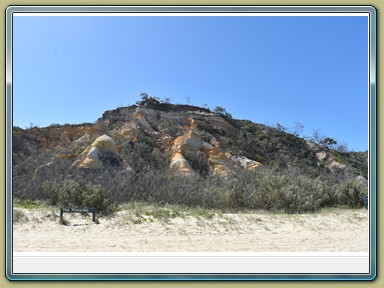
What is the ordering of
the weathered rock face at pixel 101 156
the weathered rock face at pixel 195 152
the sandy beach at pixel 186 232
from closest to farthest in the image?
the sandy beach at pixel 186 232, the weathered rock face at pixel 101 156, the weathered rock face at pixel 195 152

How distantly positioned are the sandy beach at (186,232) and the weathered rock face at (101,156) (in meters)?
6.52

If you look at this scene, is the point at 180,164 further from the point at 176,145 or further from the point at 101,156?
the point at 101,156

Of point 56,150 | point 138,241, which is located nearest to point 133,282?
point 138,241

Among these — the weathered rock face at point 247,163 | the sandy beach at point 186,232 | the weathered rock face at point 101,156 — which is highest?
the weathered rock face at point 101,156

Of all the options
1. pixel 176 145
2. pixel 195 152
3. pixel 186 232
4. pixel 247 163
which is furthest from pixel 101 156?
pixel 186 232

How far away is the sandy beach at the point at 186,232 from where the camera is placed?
20.7 ft

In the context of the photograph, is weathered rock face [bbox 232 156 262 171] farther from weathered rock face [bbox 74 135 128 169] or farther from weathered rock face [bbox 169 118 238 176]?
weathered rock face [bbox 74 135 128 169]

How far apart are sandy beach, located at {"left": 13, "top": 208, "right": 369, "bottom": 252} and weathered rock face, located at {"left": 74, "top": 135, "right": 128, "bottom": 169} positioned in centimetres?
652

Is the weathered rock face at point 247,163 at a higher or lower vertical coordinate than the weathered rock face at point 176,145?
lower

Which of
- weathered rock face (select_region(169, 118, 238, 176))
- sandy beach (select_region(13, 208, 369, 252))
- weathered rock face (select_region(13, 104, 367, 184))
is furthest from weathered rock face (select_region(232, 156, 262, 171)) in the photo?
sandy beach (select_region(13, 208, 369, 252))

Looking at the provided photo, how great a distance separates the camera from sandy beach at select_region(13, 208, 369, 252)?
20.7 feet

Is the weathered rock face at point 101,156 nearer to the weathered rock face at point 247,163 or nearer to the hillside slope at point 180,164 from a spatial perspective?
the hillside slope at point 180,164

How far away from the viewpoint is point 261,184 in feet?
39.7

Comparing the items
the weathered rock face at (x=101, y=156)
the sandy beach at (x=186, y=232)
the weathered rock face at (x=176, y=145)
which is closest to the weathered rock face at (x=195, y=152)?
the weathered rock face at (x=176, y=145)
